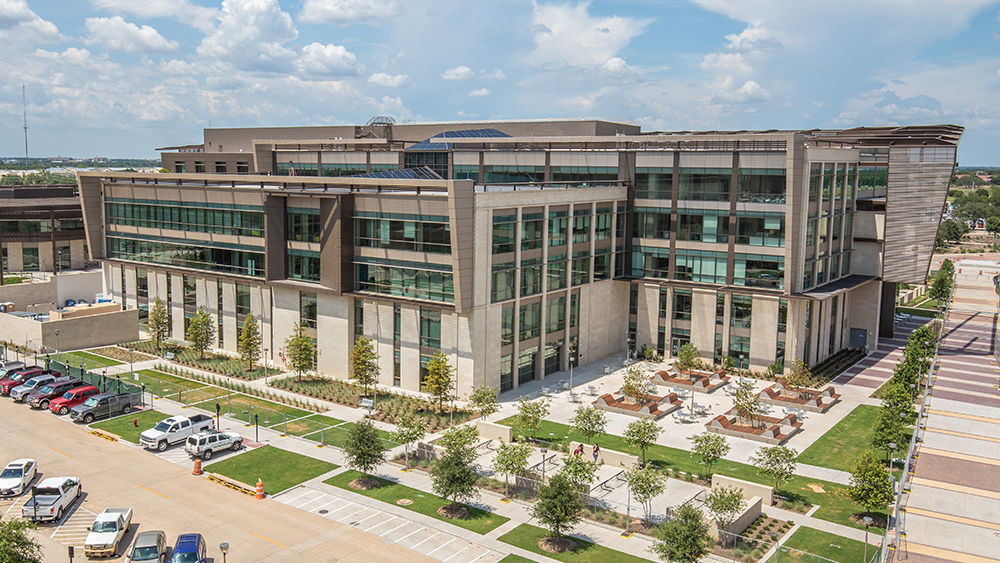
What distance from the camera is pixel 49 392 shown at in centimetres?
5541

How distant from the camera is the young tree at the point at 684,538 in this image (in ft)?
104

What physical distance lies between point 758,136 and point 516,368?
102 ft

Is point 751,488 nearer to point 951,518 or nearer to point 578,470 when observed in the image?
point 951,518

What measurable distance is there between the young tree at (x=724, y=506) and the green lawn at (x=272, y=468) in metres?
21.6

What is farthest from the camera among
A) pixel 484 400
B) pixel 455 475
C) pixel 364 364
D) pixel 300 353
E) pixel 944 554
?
pixel 300 353

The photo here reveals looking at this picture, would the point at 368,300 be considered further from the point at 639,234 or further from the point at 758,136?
the point at 758,136

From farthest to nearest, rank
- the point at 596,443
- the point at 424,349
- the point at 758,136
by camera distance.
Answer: the point at 758,136, the point at 424,349, the point at 596,443

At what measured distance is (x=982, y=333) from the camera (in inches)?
3337

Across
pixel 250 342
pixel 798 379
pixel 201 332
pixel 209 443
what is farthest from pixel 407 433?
pixel 201 332

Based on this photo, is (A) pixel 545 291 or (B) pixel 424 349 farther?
(A) pixel 545 291

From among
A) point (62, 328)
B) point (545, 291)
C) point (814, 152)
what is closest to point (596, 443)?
point (545, 291)

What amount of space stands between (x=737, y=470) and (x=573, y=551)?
48.9ft

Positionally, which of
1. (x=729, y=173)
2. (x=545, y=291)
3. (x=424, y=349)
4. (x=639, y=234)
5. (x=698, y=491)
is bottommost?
(x=698, y=491)

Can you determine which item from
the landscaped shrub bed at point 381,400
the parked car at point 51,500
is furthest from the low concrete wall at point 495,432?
Result: the parked car at point 51,500
